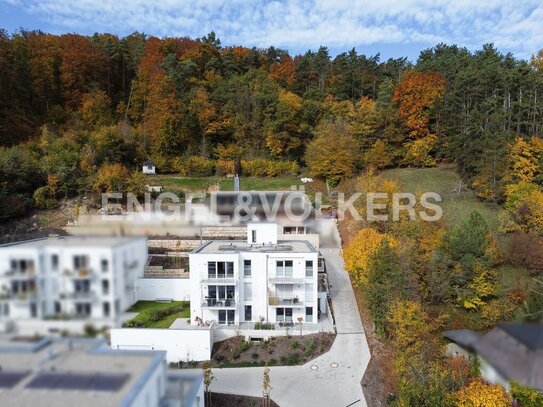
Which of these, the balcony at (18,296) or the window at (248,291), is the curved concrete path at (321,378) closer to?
the window at (248,291)

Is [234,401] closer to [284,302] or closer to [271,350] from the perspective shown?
[271,350]

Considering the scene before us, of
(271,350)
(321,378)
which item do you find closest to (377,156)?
(271,350)

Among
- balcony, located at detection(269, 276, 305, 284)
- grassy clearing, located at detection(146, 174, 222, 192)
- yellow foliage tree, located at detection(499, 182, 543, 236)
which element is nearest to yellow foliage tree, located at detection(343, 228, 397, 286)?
balcony, located at detection(269, 276, 305, 284)

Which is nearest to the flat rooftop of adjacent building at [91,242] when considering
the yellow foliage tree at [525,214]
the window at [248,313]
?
the window at [248,313]

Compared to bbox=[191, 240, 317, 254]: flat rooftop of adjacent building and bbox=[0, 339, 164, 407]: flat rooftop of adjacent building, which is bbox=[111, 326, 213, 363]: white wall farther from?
bbox=[0, 339, 164, 407]: flat rooftop of adjacent building

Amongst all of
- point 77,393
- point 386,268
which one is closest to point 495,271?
point 386,268

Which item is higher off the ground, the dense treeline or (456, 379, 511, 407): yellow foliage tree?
the dense treeline

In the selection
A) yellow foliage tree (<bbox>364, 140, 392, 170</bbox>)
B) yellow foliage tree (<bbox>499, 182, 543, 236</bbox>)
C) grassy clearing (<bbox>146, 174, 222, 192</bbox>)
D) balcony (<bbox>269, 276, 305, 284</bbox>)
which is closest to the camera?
balcony (<bbox>269, 276, 305, 284</bbox>)
